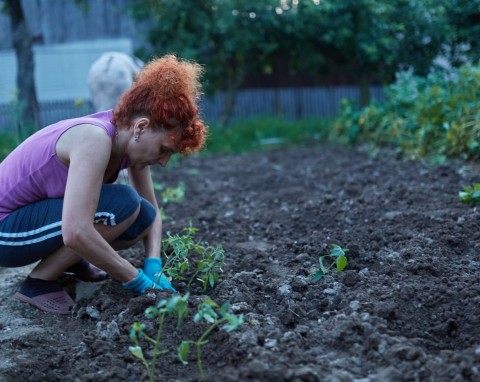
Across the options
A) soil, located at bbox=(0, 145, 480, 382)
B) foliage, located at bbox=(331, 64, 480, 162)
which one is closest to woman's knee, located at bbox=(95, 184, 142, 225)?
soil, located at bbox=(0, 145, 480, 382)

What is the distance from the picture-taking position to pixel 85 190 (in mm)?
2316

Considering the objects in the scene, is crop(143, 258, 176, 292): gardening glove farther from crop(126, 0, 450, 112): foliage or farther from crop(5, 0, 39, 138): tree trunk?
crop(5, 0, 39, 138): tree trunk

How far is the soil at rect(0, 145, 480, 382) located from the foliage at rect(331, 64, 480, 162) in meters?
1.36

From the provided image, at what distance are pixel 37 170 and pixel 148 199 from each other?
2.28ft

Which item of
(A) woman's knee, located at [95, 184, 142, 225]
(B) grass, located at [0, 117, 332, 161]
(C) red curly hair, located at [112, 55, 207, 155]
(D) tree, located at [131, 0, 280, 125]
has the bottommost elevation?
(B) grass, located at [0, 117, 332, 161]

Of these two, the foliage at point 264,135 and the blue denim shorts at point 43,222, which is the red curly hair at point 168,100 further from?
the foliage at point 264,135

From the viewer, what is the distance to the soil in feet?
6.45

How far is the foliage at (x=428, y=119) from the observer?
5.50 m

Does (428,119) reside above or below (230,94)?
above

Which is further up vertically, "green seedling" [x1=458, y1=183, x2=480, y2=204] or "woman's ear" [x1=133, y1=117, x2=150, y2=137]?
"woman's ear" [x1=133, y1=117, x2=150, y2=137]

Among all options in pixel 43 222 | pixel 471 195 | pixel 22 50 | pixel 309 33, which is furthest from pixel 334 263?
pixel 22 50

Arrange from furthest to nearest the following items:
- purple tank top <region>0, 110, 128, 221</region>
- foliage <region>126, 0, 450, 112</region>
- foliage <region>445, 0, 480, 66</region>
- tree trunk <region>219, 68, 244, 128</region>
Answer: tree trunk <region>219, 68, 244, 128</region> < foliage <region>126, 0, 450, 112</region> < foliage <region>445, 0, 480, 66</region> < purple tank top <region>0, 110, 128, 221</region>

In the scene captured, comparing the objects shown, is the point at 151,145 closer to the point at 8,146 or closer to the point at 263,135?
the point at 8,146

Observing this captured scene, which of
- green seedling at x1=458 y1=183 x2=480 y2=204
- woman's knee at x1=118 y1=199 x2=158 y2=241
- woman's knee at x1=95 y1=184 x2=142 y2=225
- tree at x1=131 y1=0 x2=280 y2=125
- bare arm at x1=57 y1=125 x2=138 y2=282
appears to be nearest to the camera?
bare arm at x1=57 y1=125 x2=138 y2=282
